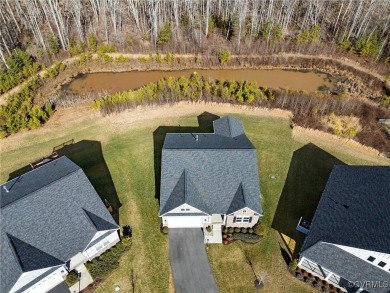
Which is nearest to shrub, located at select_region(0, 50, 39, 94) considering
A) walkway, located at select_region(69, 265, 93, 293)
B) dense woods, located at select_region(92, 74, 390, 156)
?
dense woods, located at select_region(92, 74, 390, 156)

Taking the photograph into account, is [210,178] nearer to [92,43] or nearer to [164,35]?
[164,35]

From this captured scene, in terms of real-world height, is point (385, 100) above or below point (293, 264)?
above

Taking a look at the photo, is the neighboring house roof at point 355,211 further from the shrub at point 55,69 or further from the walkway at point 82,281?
the shrub at point 55,69

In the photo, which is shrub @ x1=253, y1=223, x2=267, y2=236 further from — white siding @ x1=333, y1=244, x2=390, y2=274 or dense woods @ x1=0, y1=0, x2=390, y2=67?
dense woods @ x1=0, y1=0, x2=390, y2=67

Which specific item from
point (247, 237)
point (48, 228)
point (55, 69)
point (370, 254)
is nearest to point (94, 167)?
point (48, 228)

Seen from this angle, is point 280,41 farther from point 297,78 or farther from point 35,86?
point 35,86

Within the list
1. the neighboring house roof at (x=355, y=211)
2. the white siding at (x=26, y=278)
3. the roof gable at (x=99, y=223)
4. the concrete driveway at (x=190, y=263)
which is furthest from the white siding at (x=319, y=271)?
the white siding at (x=26, y=278)

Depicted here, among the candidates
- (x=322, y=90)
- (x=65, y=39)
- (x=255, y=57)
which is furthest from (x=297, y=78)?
(x=65, y=39)
